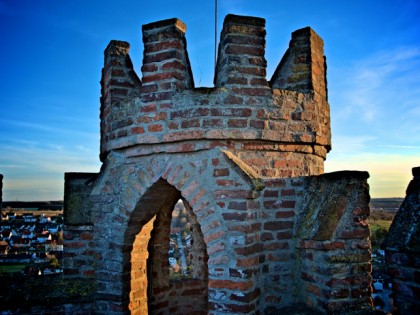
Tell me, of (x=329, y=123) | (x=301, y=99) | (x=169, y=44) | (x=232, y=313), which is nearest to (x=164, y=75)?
(x=169, y=44)

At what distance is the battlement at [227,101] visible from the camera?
10.6 feet

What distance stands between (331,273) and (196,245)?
3.84 meters

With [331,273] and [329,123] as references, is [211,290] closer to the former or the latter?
[331,273]

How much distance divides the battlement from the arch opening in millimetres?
652

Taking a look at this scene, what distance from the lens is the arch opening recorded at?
3.60 m

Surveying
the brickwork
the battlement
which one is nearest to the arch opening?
the battlement

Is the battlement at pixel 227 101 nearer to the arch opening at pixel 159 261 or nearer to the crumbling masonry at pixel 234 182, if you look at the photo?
the crumbling masonry at pixel 234 182

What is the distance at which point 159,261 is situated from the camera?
527 cm

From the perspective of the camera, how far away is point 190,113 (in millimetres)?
3227

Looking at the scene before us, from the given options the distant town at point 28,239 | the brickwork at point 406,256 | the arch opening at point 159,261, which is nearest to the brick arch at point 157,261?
the arch opening at point 159,261

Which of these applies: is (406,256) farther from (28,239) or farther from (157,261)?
(28,239)

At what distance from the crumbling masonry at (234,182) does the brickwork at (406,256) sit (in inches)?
20.7

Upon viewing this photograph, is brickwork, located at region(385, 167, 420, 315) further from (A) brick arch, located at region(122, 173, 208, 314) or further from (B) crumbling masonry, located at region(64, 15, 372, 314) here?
(A) brick arch, located at region(122, 173, 208, 314)

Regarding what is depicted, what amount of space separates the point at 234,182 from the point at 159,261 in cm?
286
